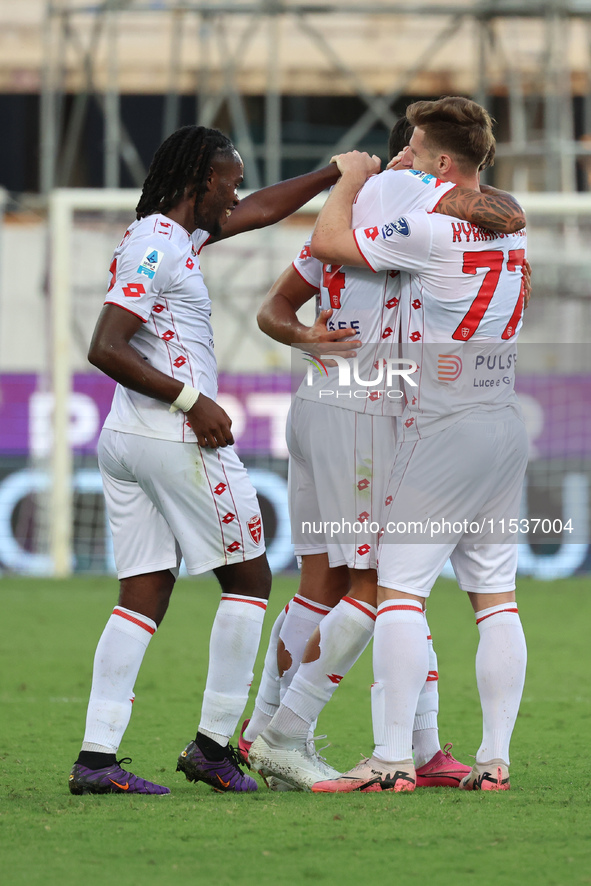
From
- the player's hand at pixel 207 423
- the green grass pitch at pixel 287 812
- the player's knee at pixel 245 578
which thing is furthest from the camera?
the player's knee at pixel 245 578

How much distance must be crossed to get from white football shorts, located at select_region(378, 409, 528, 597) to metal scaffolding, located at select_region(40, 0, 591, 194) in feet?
38.4

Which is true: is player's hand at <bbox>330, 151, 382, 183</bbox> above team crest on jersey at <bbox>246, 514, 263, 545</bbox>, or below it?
above

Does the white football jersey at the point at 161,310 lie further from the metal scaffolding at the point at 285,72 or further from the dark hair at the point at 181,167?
the metal scaffolding at the point at 285,72

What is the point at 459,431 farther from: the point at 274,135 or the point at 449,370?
the point at 274,135

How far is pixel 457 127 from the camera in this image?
351cm

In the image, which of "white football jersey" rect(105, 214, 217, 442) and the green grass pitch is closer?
the green grass pitch

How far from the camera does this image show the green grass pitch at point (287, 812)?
2633mm

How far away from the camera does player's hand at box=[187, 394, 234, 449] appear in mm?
3510

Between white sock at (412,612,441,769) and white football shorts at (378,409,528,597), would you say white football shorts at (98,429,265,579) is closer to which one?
white football shorts at (378,409,528,597)

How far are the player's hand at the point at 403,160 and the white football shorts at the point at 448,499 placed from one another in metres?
0.77

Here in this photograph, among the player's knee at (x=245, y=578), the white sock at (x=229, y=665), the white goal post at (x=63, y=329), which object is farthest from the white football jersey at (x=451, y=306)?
the white goal post at (x=63, y=329)

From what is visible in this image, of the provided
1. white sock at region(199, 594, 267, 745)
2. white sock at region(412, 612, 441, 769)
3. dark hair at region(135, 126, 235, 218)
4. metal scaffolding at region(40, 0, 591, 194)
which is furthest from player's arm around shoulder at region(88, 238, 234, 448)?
metal scaffolding at region(40, 0, 591, 194)

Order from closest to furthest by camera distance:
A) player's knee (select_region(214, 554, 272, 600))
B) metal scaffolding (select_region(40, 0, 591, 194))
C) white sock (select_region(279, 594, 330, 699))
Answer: player's knee (select_region(214, 554, 272, 600)) → white sock (select_region(279, 594, 330, 699)) → metal scaffolding (select_region(40, 0, 591, 194))

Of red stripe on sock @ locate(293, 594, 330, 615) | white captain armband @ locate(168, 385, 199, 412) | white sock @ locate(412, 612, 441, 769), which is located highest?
white captain armband @ locate(168, 385, 199, 412)
